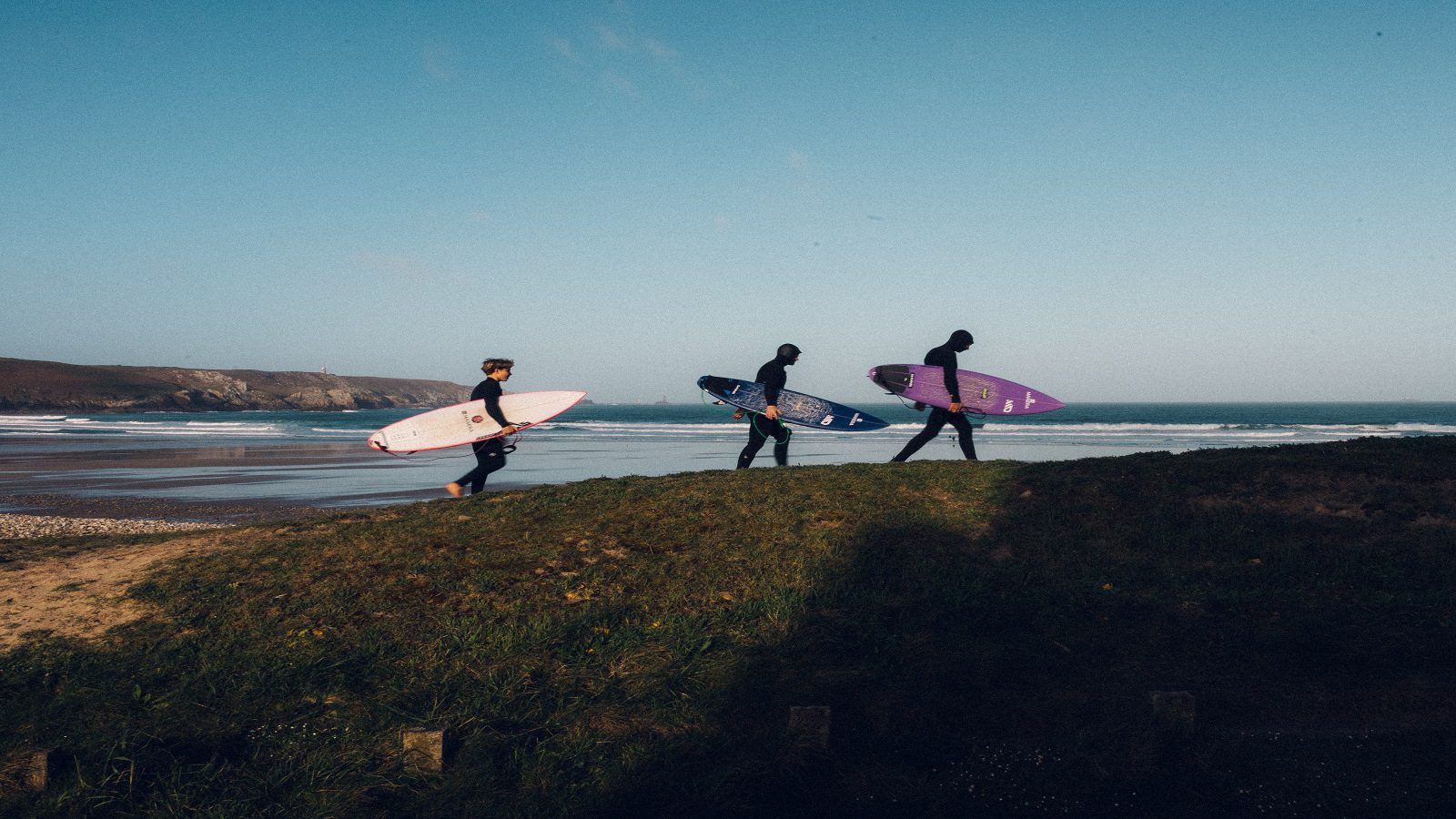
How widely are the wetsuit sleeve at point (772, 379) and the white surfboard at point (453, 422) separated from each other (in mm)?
4441

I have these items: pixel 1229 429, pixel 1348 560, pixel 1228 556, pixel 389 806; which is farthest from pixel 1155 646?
pixel 1229 429

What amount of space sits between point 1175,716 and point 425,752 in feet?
13.3

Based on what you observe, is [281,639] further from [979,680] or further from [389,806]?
[979,680]

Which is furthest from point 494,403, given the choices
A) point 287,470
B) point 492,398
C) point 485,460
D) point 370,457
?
point 370,457

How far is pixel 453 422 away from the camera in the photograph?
14297 mm

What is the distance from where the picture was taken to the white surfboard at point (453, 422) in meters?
14.1

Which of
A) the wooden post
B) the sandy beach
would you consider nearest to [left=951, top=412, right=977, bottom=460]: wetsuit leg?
the sandy beach

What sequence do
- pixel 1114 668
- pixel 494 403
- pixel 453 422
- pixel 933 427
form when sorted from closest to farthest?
pixel 1114 668, pixel 494 403, pixel 933 427, pixel 453 422

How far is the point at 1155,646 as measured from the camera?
572 centimetres

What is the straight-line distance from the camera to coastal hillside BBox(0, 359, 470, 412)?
10300cm

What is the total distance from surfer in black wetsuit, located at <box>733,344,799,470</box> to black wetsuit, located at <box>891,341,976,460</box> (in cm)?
168

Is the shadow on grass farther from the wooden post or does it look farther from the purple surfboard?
the purple surfboard

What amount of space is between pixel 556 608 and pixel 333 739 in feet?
6.19

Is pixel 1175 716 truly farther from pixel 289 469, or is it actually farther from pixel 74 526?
pixel 289 469
